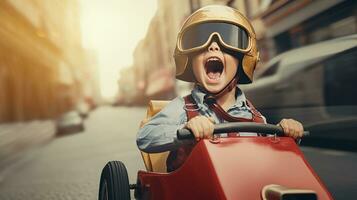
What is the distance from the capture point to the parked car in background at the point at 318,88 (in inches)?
159

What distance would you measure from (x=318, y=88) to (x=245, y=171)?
11.2 feet

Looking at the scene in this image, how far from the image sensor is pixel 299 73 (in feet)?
16.1

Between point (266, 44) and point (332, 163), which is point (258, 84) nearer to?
point (332, 163)

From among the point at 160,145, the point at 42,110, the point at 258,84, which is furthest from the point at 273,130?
the point at 42,110

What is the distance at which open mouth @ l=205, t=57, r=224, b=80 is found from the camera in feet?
6.15

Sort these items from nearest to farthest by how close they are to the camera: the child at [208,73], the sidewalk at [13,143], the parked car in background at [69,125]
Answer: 1. the child at [208,73]
2. the sidewalk at [13,143]
3. the parked car in background at [69,125]

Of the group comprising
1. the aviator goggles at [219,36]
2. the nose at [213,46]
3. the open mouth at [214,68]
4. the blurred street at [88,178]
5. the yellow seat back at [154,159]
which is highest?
the aviator goggles at [219,36]

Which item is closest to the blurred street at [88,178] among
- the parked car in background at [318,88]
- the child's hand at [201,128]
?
the parked car in background at [318,88]

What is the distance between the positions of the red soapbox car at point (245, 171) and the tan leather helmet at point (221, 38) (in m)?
0.39

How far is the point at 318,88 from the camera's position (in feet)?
15.2

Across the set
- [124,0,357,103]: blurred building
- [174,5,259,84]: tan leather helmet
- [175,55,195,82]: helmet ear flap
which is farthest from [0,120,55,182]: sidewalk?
[174,5,259,84]: tan leather helmet

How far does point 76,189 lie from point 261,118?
2.42 metres

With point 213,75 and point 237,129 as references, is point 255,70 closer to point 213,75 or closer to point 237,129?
point 213,75

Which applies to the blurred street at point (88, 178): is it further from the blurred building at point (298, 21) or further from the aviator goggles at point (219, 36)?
the blurred building at point (298, 21)
